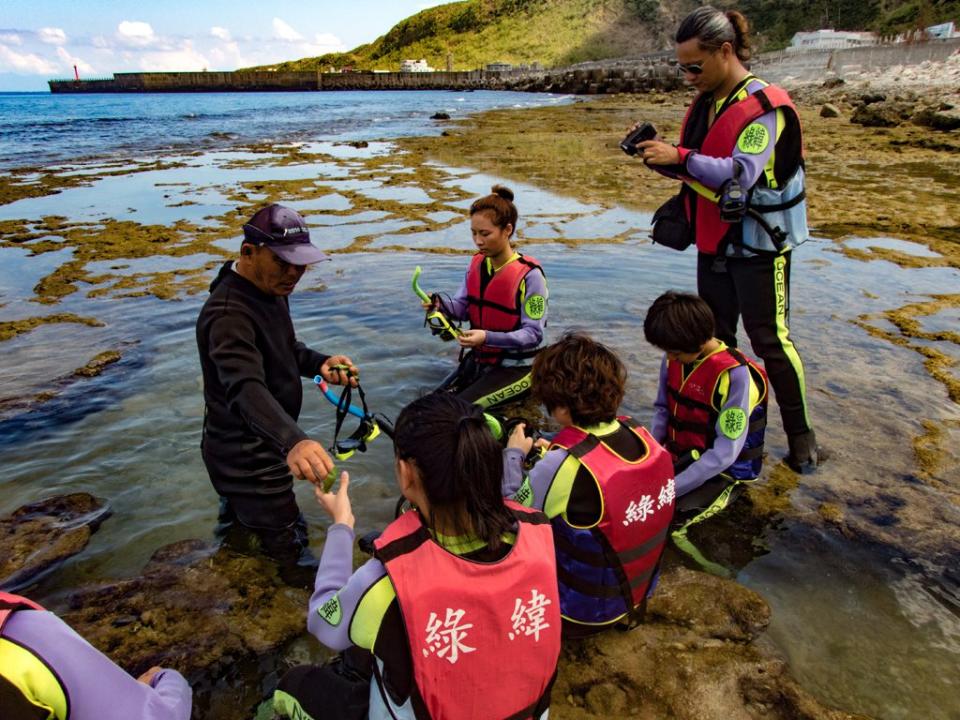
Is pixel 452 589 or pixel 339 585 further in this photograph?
pixel 339 585

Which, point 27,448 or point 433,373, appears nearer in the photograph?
point 27,448

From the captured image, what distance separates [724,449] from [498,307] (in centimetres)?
235

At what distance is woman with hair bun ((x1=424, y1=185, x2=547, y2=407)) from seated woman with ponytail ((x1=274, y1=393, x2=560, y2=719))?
2.93 meters

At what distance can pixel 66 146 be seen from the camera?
26.6 meters

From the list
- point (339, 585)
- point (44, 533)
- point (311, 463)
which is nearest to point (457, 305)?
point (311, 463)

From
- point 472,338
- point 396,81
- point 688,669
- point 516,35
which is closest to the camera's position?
point 688,669

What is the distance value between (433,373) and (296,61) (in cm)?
19051

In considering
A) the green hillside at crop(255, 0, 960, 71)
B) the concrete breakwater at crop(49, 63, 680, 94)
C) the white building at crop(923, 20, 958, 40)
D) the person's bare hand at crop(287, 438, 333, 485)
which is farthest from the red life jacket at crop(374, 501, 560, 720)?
the green hillside at crop(255, 0, 960, 71)

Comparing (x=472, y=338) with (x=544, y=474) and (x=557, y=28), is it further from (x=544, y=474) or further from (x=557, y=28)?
(x=557, y=28)

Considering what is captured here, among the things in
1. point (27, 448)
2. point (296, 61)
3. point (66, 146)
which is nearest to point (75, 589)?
point (27, 448)

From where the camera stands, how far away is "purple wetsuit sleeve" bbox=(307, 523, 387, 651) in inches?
71.4

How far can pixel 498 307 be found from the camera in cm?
521

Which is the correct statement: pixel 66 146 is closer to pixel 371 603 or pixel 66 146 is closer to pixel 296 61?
pixel 371 603

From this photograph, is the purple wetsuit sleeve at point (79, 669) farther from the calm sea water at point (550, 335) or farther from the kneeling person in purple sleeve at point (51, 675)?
the calm sea water at point (550, 335)
